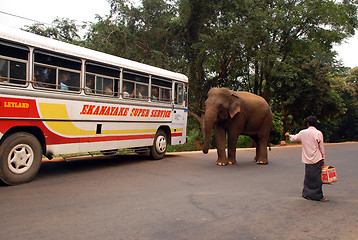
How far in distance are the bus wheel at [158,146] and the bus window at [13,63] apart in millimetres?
5369

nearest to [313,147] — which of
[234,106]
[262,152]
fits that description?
[234,106]

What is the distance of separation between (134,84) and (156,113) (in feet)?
4.94

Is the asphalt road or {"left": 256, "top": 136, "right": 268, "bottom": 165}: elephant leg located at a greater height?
{"left": 256, "top": 136, "right": 268, "bottom": 165}: elephant leg

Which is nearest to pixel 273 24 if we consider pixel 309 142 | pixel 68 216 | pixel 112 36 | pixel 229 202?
pixel 112 36

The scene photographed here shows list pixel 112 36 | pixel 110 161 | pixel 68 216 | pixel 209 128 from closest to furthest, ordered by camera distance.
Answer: pixel 68 216, pixel 209 128, pixel 110 161, pixel 112 36

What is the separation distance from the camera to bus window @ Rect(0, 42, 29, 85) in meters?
6.41

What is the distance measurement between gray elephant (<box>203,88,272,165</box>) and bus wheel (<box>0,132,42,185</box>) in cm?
463

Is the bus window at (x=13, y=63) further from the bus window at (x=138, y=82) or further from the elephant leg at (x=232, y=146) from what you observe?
the elephant leg at (x=232, y=146)

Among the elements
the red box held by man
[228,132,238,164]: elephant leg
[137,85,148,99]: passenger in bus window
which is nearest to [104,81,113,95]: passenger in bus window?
[137,85,148,99]: passenger in bus window

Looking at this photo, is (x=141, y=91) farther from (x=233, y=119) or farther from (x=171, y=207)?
(x=171, y=207)

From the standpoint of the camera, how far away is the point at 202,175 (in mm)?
8430

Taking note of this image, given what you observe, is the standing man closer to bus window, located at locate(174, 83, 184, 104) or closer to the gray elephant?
the gray elephant

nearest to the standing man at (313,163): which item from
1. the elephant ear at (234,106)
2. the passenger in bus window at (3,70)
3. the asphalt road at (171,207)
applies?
the asphalt road at (171,207)

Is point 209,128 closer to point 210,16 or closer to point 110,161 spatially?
point 110,161
